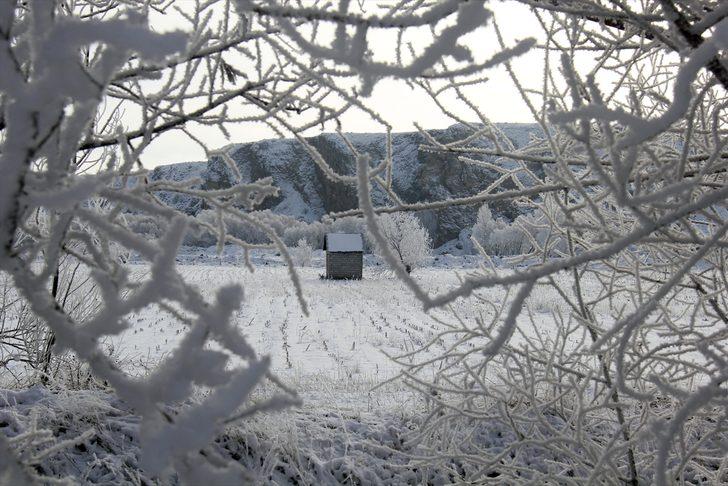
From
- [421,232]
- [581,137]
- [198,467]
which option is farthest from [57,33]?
[421,232]

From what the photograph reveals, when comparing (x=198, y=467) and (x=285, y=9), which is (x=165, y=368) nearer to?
(x=198, y=467)

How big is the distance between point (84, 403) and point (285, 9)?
2763mm

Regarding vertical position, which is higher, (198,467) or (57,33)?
(57,33)

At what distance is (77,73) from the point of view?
44 centimetres

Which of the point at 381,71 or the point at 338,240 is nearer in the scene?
the point at 381,71

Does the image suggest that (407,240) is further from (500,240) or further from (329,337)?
(329,337)

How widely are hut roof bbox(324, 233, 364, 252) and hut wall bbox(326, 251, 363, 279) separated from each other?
8.4 inches

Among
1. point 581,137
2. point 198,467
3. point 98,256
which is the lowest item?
point 198,467

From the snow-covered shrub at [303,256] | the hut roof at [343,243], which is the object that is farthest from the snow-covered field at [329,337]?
the snow-covered shrub at [303,256]

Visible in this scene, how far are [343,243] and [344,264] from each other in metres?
1.09

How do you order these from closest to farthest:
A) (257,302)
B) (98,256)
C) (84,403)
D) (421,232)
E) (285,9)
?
1. (285,9)
2. (98,256)
3. (84,403)
4. (257,302)
5. (421,232)

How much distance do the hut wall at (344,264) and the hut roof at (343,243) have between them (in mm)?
214

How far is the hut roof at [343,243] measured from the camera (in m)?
22.7

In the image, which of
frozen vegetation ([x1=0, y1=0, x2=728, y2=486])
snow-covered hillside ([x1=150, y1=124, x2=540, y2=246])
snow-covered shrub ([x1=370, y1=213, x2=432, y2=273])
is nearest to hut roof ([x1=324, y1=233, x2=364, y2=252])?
snow-covered shrub ([x1=370, y1=213, x2=432, y2=273])
